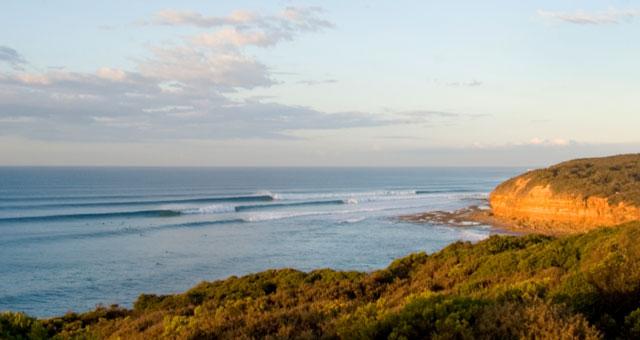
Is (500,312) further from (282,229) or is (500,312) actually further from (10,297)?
(282,229)

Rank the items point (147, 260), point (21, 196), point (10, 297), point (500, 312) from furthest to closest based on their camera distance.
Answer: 1. point (21, 196)
2. point (147, 260)
3. point (10, 297)
4. point (500, 312)

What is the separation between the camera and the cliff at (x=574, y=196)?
43.6 m

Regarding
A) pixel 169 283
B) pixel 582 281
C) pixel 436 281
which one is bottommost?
pixel 169 283

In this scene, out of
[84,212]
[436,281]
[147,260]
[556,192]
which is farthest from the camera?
[84,212]

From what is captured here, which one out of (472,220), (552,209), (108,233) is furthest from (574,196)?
(108,233)

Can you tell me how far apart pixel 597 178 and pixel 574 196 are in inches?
240

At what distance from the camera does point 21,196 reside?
8144cm

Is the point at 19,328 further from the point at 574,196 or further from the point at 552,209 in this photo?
the point at 552,209

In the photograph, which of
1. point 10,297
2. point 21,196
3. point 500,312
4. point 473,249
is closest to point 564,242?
point 473,249

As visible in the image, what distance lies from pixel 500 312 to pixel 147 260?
107 feet

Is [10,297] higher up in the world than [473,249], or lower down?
lower down

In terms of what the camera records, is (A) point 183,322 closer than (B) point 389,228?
Yes

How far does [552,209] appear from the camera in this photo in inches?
1921

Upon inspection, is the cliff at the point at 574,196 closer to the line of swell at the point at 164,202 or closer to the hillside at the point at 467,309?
the hillside at the point at 467,309
